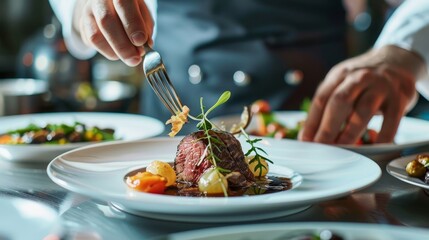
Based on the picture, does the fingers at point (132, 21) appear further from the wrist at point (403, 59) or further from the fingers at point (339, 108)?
the wrist at point (403, 59)

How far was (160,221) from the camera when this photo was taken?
39.3 inches

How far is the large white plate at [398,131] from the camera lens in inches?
54.9

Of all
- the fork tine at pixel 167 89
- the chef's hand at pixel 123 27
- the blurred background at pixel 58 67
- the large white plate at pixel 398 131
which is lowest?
the blurred background at pixel 58 67

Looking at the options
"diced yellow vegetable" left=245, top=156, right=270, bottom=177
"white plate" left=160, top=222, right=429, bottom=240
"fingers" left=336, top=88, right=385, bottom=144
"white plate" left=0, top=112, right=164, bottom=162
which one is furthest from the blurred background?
"white plate" left=160, top=222, right=429, bottom=240

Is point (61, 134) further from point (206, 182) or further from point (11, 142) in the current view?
point (206, 182)

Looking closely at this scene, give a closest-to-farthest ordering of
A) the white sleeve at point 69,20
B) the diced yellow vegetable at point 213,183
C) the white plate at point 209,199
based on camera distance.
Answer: the white plate at point 209,199 < the diced yellow vegetable at point 213,183 < the white sleeve at point 69,20

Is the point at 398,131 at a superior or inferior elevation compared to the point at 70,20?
inferior

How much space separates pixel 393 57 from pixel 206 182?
82cm

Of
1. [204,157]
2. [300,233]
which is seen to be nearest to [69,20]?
[204,157]

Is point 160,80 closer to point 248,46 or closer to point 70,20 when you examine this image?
point 70,20

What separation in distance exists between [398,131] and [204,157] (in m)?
0.78

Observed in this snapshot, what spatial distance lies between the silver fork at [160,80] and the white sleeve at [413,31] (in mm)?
751

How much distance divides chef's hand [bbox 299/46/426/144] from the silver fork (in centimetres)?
41

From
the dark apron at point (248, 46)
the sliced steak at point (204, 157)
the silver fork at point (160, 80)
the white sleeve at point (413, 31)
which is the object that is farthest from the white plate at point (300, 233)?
the dark apron at point (248, 46)
